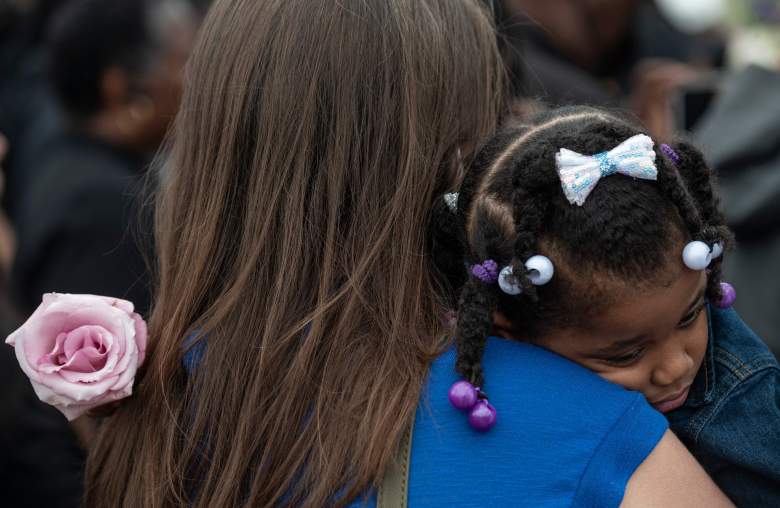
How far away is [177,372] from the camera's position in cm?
173

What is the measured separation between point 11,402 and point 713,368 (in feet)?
5.68

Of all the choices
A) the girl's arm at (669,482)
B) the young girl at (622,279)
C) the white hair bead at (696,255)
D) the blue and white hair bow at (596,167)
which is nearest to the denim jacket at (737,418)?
the young girl at (622,279)

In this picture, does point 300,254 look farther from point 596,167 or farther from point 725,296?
point 725,296

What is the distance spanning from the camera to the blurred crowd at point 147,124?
2660 millimetres

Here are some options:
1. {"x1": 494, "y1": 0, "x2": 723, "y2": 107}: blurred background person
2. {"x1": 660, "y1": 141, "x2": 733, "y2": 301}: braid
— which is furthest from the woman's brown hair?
{"x1": 494, "y1": 0, "x2": 723, "y2": 107}: blurred background person

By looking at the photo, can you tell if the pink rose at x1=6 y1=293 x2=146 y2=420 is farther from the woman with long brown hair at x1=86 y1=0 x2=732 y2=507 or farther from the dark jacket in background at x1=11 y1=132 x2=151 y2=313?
the dark jacket in background at x1=11 y1=132 x2=151 y2=313

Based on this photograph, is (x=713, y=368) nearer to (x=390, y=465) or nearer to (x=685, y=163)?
(x=685, y=163)

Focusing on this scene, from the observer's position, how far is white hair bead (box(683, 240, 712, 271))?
1533 millimetres

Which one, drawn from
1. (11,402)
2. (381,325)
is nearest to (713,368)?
(381,325)

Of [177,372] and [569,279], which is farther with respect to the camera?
[177,372]

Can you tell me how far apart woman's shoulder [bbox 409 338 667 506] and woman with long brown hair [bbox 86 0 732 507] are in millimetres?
73

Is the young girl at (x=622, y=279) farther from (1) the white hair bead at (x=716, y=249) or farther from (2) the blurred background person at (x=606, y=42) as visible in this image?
(2) the blurred background person at (x=606, y=42)

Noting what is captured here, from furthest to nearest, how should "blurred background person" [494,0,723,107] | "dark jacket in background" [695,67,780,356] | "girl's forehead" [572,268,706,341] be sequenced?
"blurred background person" [494,0,723,107] < "dark jacket in background" [695,67,780,356] < "girl's forehead" [572,268,706,341]

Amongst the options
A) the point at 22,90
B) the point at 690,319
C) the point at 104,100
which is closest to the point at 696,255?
the point at 690,319
